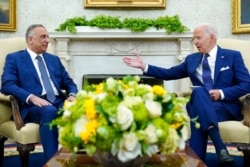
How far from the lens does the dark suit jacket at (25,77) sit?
11.2ft

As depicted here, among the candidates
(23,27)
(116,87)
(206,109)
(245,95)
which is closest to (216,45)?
(245,95)

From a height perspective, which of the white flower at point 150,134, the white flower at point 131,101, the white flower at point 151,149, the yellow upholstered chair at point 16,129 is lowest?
the yellow upholstered chair at point 16,129

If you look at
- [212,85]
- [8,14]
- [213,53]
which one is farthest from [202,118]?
[8,14]

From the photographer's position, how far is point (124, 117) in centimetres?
174

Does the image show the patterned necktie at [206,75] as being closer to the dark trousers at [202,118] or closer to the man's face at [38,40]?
the dark trousers at [202,118]

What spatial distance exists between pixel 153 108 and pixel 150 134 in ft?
0.37

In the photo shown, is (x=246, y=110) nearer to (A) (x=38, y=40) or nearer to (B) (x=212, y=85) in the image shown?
(B) (x=212, y=85)

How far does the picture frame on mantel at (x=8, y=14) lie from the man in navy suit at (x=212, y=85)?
258 cm

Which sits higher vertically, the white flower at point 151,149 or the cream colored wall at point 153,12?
the cream colored wall at point 153,12

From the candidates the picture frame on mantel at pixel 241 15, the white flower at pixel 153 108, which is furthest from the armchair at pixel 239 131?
the picture frame on mantel at pixel 241 15

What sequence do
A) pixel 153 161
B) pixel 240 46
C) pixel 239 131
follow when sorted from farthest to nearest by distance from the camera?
1. pixel 240 46
2. pixel 239 131
3. pixel 153 161

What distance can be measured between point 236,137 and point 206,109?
0.96 feet

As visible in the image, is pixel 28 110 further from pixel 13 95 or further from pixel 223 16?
pixel 223 16

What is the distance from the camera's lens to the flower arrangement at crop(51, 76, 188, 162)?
177 cm
